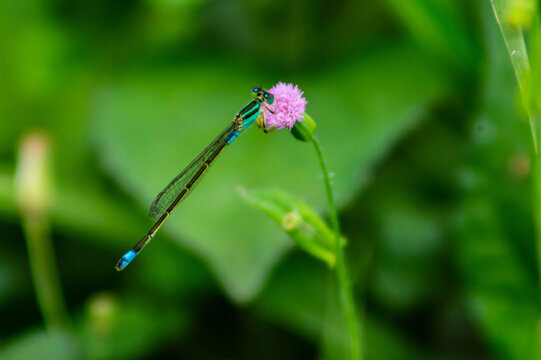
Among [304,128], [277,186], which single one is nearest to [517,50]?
[304,128]

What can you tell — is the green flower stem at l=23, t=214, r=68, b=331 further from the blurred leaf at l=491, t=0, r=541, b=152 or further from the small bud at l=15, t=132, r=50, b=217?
the blurred leaf at l=491, t=0, r=541, b=152

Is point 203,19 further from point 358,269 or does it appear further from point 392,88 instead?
point 358,269

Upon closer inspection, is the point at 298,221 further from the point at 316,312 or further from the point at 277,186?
the point at 316,312

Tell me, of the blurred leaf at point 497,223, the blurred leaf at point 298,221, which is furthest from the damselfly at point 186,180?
the blurred leaf at point 497,223

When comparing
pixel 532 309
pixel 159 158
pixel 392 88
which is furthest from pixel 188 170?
pixel 532 309

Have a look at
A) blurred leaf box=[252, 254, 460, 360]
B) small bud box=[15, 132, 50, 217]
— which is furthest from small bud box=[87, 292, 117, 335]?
blurred leaf box=[252, 254, 460, 360]

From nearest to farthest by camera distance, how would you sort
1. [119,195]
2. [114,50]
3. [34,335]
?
Answer: [34,335] → [119,195] → [114,50]
